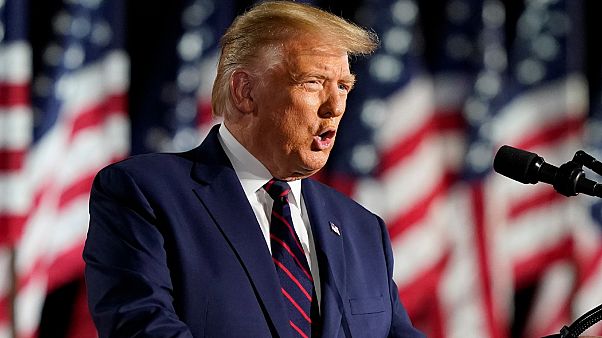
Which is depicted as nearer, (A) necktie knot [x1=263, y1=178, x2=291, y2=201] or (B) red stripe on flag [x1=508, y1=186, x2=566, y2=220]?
(A) necktie knot [x1=263, y1=178, x2=291, y2=201]

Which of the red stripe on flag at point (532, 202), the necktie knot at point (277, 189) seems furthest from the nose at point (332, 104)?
the red stripe on flag at point (532, 202)

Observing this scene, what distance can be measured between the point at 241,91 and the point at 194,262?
46 cm

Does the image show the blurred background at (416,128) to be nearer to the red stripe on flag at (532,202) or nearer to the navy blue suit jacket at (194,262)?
the red stripe on flag at (532,202)

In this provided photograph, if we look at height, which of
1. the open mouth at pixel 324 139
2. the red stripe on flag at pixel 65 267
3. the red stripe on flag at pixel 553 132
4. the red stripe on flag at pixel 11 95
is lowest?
the red stripe on flag at pixel 65 267

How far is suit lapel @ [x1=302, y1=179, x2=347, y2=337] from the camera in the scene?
187 cm

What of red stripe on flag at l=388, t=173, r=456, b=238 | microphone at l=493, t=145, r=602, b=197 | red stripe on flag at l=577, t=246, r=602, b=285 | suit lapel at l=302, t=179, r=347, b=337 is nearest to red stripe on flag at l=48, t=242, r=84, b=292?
red stripe on flag at l=388, t=173, r=456, b=238

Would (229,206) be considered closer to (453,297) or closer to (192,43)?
(192,43)

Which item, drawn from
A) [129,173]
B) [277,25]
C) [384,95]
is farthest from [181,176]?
[384,95]

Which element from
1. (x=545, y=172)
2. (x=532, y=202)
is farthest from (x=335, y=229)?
(x=532, y=202)

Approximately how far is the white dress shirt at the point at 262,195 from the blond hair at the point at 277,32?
0.12 meters

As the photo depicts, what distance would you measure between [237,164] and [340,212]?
27 centimetres

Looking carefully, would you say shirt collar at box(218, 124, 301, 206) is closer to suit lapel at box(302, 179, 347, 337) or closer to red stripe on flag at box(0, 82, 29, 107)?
suit lapel at box(302, 179, 347, 337)

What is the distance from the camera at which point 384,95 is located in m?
3.59

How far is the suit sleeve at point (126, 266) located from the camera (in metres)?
1.64
